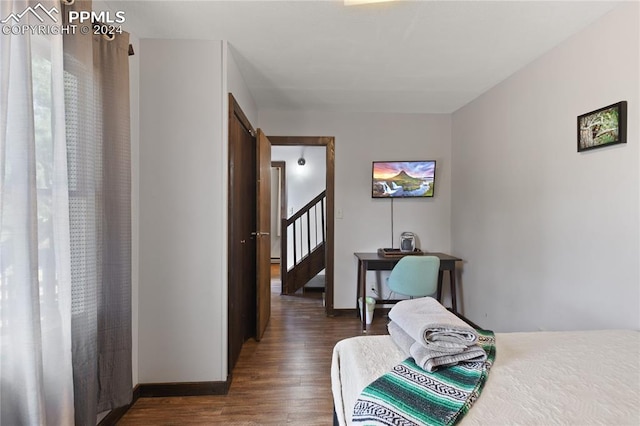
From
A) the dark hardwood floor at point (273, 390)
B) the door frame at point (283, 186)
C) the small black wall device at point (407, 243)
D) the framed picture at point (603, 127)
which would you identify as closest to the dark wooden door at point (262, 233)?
the dark hardwood floor at point (273, 390)

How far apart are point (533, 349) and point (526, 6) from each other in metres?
1.77

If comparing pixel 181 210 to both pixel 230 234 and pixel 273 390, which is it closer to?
pixel 230 234

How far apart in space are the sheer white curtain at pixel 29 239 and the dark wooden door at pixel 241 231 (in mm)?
1053

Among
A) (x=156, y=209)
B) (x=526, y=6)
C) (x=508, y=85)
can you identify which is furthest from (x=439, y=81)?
(x=156, y=209)

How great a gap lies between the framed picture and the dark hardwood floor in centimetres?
223

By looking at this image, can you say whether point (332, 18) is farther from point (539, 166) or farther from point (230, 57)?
point (539, 166)

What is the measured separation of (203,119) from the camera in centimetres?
202

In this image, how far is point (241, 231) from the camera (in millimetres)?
2590

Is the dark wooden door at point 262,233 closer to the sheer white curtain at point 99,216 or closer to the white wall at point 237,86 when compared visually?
the white wall at point 237,86

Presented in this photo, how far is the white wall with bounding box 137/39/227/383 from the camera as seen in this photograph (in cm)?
199

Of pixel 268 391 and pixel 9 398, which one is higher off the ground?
pixel 9 398

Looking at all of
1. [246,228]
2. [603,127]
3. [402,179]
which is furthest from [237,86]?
[603,127]

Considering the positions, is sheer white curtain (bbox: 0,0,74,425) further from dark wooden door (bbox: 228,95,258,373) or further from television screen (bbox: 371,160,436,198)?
television screen (bbox: 371,160,436,198)

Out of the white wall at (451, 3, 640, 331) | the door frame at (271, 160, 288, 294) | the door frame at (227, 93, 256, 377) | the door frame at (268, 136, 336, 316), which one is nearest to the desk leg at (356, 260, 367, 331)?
the door frame at (268, 136, 336, 316)
